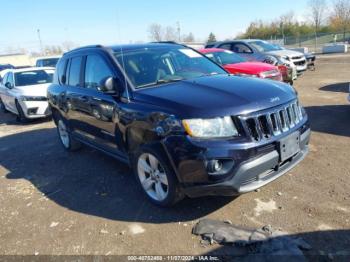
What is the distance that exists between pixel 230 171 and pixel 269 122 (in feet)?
2.19

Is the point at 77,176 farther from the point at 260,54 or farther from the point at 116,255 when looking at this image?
the point at 260,54

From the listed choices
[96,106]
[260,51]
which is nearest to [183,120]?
[96,106]

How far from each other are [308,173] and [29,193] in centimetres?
399

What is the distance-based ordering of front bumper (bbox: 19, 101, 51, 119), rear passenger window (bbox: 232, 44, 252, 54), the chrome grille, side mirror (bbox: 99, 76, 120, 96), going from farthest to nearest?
rear passenger window (bbox: 232, 44, 252, 54)
front bumper (bbox: 19, 101, 51, 119)
side mirror (bbox: 99, 76, 120, 96)
the chrome grille

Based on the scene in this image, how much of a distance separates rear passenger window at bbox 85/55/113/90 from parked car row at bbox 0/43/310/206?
0.01 metres

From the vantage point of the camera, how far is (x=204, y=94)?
355 centimetres

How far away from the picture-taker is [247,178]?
3201 mm

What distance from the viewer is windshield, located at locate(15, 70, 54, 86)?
10.9m

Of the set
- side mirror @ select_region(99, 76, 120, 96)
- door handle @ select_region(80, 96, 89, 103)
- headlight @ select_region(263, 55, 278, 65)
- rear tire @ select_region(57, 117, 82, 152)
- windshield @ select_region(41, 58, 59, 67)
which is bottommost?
rear tire @ select_region(57, 117, 82, 152)

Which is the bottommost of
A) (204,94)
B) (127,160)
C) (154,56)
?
(127,160)

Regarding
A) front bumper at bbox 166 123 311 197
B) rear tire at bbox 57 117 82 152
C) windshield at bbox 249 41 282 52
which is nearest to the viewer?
front bumper at bbox 166 123 311 197

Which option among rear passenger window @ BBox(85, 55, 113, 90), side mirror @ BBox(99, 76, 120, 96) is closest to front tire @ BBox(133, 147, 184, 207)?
side mirror @ BBox(99, 76, 120, 96)

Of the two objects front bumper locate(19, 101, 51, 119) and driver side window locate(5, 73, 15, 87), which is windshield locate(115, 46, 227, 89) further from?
driver side window locate(5, 73, 15, 87)

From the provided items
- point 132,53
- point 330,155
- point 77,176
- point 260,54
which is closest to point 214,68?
point 132,53
